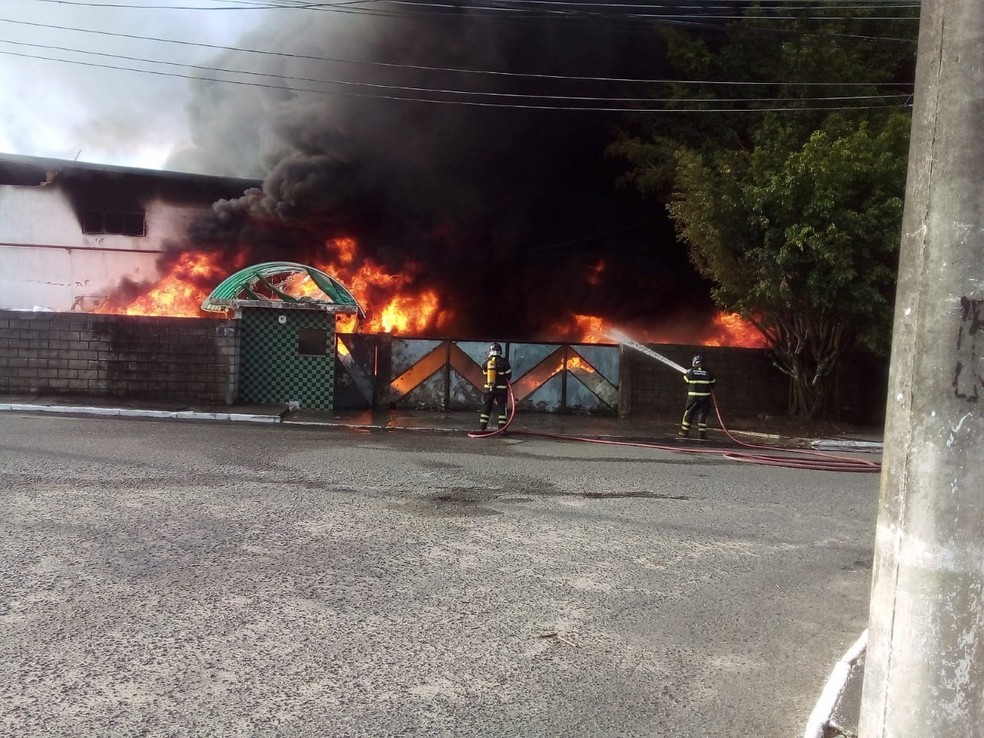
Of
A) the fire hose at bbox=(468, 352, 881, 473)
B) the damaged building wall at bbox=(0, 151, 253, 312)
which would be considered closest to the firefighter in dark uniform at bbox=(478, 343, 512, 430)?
the fire hose at bbox=(468, 352, 881, 473)

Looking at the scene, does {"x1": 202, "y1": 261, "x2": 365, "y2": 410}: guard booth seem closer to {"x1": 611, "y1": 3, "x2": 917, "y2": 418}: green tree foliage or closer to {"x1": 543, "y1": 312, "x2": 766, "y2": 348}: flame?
{"x1": 611, "y1": 3, "x2": 917, "y2": 418}: green tree foliage

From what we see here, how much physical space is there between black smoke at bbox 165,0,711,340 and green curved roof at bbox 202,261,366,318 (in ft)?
23.5

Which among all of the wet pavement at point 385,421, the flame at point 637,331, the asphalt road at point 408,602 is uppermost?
the flame at point 637,331

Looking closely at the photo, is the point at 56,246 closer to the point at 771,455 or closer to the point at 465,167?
the point at 465,167

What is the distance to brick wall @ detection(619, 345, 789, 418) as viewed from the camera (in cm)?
1608

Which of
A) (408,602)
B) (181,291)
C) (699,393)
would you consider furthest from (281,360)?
(408,602)

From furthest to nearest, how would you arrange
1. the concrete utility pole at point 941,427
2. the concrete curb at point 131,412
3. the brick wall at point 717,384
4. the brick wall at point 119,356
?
the brick wall at point 717,384 < the brick wall at point 119,356 < the concrete curb at point 131,412 < the concrete utility pole at point 941,427

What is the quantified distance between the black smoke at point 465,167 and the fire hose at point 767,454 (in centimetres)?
1115

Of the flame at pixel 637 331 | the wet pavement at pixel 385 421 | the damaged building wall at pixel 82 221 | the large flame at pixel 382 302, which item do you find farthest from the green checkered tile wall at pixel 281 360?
the damaged building wall at pixel 82 221

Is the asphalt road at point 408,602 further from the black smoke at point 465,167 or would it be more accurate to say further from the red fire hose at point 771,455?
the black smoke at point 465,167

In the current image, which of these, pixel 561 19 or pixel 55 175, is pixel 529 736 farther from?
pixel 55 175

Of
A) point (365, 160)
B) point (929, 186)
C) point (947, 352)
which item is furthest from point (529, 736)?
point (365, 160)

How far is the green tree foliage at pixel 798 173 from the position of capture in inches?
514

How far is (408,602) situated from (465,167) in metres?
21.2
